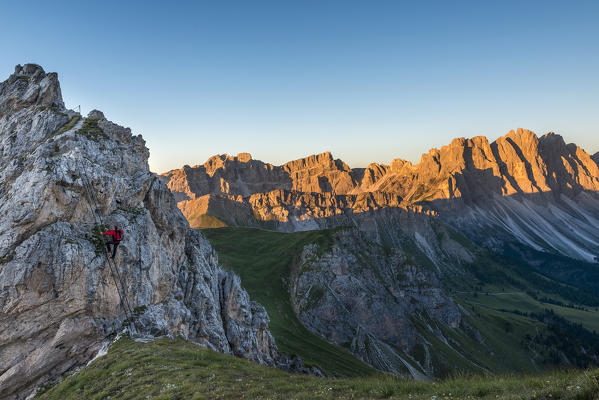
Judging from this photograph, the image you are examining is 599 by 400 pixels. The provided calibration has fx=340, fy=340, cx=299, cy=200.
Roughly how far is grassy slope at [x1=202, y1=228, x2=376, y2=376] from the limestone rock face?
3297 centimetres

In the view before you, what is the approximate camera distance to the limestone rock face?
2883 centimetres

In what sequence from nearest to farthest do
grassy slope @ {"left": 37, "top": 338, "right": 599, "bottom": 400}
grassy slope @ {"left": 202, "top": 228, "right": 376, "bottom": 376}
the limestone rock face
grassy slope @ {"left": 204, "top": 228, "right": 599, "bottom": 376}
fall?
grassy slope @ {"left": 37, "top": 338, "right": 599, "bottom": 400} → the limestone rock face → grassy slope @ {"left": 202, "top": 228, "right": 376, "bottom": 376} → grassy slope @ {"left": 204, "top": 228, "right": 599, "bottom": 376}

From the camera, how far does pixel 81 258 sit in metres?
32.1

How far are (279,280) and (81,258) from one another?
99.9 m

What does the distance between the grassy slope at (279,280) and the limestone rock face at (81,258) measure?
3297 cm

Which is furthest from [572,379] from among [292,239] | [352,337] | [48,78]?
[292,239]

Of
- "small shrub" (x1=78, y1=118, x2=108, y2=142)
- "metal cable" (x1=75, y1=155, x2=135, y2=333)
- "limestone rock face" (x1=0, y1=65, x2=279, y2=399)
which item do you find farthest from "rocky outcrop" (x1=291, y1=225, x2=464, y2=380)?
"metal cable" (x1=75, y1=155, x2=135, y2=333)

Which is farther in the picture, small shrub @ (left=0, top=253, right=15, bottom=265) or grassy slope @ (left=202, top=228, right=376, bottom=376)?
grassy slope @ (left=202, top=228, right=376, bottom=376)

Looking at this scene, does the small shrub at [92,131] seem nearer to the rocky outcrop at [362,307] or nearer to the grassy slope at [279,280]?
the grassy slope at [279,280]

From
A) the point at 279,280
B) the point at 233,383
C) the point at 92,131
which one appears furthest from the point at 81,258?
the point at 279,280

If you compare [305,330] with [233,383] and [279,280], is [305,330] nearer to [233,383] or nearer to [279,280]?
[279,280]

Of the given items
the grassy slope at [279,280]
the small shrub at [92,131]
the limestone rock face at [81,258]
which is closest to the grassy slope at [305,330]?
the grassy slope at [279,280]

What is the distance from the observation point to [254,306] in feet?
226

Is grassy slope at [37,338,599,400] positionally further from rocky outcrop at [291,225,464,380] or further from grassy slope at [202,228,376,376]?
rocky outcrop at [291,225,464,380]
